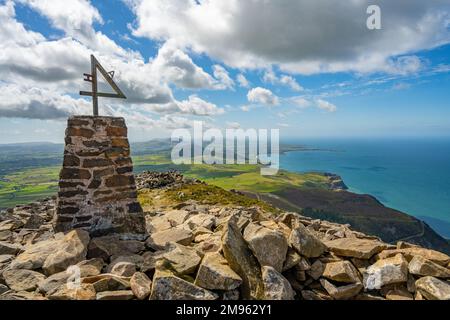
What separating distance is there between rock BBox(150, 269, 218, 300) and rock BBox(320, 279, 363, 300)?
2094 mm

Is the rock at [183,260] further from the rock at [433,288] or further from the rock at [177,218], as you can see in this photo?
the rock at [433,288]

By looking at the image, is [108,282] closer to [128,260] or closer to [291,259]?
[128,260]

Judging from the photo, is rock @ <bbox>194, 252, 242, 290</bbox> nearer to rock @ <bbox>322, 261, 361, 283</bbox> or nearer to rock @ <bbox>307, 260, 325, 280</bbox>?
rock @ <bbox>307, 260, 325, 280</bbox>

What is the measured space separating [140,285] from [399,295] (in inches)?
179

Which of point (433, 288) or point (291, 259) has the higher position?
point (291, 259)

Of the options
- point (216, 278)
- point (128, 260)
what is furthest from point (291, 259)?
point (128, 260)

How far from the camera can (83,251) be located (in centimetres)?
584

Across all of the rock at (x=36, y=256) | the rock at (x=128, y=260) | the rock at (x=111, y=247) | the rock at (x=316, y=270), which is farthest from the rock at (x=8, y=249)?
the rock at (x=316, y=270)

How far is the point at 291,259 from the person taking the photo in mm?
5180

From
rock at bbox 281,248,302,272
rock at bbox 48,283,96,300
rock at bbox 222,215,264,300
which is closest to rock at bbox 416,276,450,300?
rock at bbox 281,248,302,272

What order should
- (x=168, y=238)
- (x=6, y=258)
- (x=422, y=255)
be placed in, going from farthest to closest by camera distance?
(x=168, y=238)
(x=6, y=258)
(x=422, y=255)

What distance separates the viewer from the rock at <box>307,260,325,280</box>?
515cm

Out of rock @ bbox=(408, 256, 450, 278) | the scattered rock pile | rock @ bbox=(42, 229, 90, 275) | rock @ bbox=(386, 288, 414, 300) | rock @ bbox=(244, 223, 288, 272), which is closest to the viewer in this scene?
rock @ bbox=(386, 288, 414, 300)

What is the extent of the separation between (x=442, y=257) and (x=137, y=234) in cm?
703
